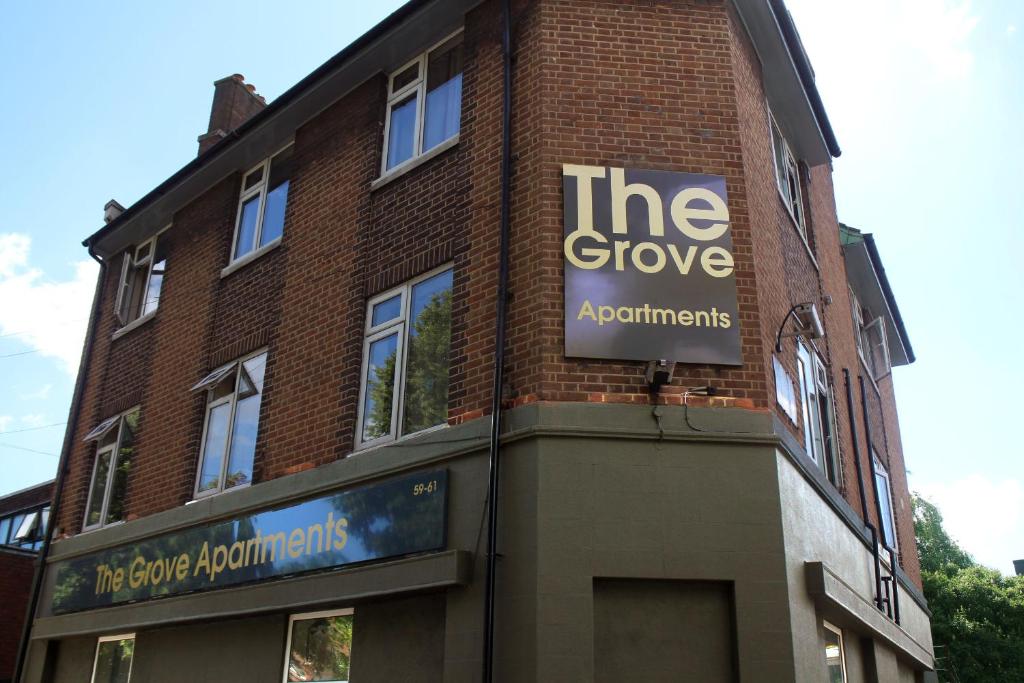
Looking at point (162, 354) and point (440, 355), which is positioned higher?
point (162, 354)

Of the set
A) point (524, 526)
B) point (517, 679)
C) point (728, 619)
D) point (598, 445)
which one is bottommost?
point (517, 679)

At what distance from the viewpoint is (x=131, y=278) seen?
15719 mm

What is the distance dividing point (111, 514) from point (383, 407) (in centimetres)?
599

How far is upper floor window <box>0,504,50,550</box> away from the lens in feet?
87.1

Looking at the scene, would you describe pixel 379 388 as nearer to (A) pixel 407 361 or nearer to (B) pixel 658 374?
(A) pixel 407 361

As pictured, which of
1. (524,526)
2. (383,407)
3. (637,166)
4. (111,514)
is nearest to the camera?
(524,526)

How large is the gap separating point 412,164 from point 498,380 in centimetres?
367

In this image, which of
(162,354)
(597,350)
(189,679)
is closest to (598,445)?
(597,350)

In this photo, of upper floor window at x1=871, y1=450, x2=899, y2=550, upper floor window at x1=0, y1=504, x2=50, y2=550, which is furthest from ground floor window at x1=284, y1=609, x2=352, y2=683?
upper floor window at x1=0, y1=504, x2=50, y2=550

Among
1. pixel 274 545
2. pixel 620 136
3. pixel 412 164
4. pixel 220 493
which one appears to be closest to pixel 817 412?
pixel 620 136

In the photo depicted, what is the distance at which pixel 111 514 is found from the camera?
13.4 meters

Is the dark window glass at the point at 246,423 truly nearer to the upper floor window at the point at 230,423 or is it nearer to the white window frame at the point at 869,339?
the upper floor window at the point at 230,423

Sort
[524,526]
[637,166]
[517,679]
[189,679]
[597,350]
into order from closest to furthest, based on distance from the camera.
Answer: [517,679] < [524,526] < [597,350] < [637,166] < [189,679]

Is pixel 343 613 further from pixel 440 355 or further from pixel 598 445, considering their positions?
pixel 598 445
